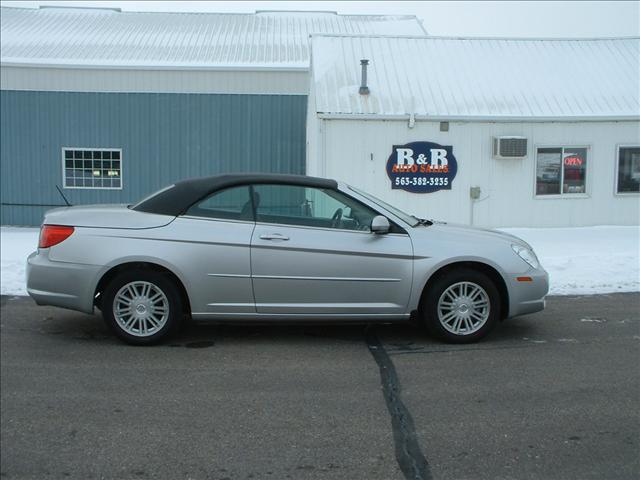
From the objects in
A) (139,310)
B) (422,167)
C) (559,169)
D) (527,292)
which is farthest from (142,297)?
(559,169)

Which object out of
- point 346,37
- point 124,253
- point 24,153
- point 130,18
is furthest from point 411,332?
point 130,18

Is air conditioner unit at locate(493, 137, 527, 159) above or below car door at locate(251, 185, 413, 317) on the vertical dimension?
above

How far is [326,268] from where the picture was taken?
6.46 metres

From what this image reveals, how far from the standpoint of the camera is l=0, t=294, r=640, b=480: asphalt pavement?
4.07 meters

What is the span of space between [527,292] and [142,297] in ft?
11.4

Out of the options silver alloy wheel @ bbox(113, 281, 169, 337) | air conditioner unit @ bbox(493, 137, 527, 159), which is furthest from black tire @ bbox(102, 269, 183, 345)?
air conditioner unit @ bbox(493, 137, 527, 159)

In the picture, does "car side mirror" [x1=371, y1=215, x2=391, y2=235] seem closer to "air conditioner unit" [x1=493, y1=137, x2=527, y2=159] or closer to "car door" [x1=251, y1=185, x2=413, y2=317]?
"car door" [x1=251, y1=185, x2=413, y2=317]

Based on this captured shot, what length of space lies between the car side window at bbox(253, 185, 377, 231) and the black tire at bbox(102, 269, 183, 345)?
3.40 feet

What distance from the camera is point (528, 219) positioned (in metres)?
15.5

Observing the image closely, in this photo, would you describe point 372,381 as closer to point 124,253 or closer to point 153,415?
point 153,415

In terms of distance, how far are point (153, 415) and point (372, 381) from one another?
1.67 metres

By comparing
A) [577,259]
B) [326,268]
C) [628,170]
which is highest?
[628,170]

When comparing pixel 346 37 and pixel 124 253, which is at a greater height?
pixel 346 37

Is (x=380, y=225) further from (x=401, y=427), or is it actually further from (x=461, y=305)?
(x=401, y=427)
